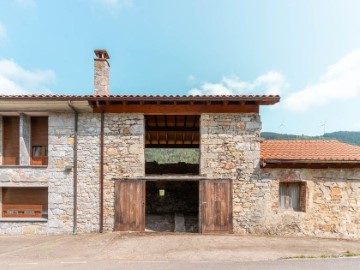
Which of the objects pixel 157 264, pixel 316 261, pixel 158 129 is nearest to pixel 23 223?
pixel 157 264

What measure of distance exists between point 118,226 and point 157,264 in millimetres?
3472

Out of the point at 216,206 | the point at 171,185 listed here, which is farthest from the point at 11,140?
the point at 171,185

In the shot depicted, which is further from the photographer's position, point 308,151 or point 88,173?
point 308,151

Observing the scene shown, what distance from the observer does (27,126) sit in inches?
386

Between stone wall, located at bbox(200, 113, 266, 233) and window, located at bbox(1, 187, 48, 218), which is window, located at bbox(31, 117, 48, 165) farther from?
stone wall, located at bbox(200, 113, 266, 233)

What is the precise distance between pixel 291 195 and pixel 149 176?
5.55 metres

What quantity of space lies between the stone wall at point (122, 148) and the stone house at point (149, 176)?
38mm

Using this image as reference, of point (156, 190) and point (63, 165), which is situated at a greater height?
point (63, 165)

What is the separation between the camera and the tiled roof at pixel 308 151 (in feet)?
30.2

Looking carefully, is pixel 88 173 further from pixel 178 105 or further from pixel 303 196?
pixel 303 196

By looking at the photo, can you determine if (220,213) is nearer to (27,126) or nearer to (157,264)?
(157,264)

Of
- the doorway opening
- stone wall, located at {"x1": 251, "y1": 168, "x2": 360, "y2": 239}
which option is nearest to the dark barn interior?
the doorway opening

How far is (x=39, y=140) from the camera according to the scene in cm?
999

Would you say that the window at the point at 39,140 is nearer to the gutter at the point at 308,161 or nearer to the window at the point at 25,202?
the window at the point at 25,202
